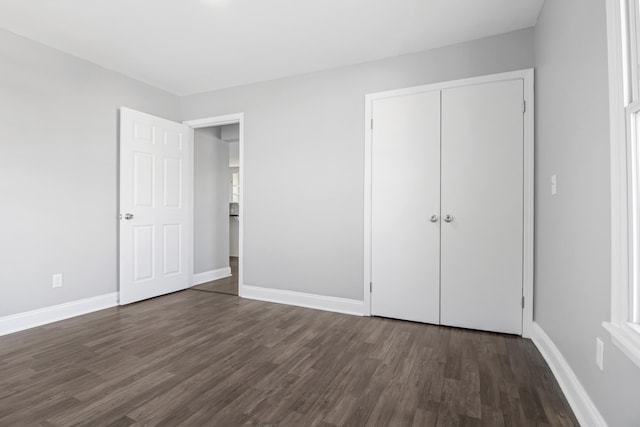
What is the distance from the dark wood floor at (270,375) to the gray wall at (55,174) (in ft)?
1.70

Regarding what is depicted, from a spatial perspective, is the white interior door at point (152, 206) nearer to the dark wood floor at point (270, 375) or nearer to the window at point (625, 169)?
the dark wood floor at point (270, 375)

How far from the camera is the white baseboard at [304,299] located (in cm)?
323

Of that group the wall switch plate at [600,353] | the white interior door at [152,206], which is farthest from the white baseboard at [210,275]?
the wall switch plate at [600,353]

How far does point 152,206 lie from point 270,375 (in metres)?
2.67

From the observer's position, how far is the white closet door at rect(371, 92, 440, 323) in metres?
2.90

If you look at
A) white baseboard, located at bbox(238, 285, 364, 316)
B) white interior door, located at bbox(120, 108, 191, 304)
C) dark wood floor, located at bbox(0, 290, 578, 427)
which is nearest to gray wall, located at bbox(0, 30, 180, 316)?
white interior door, located at bbox(120, 108, 191, 304)

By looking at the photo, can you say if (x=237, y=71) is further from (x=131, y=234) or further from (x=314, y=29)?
(x=131, y=234)

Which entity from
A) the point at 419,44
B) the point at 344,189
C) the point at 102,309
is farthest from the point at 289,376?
the point at 419,44

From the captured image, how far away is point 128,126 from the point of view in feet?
11.5

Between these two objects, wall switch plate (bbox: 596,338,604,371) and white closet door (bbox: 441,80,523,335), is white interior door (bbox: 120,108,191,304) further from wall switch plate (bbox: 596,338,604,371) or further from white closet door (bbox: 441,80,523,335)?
wall switch plate (bbox: 596,338,604,371)

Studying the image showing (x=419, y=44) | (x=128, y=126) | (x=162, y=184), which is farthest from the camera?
(x=162, y=184)

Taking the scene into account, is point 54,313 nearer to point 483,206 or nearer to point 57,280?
point 57,280

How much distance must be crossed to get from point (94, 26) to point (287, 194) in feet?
7.29

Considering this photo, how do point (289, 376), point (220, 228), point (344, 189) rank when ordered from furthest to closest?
1. point (220, 228)
2. point (344, 189)
3. point (289, 376)
